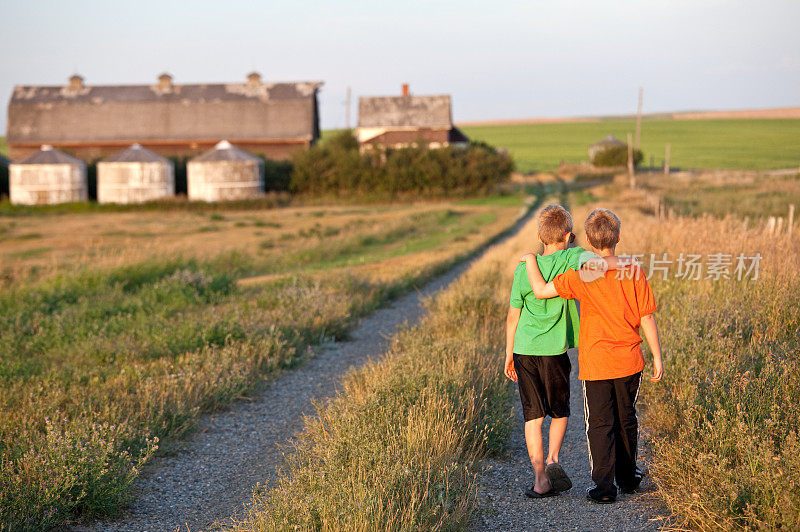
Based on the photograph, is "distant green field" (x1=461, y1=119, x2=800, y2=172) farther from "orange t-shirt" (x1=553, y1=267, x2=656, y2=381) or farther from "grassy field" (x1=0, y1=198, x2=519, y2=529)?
"orange t-shirt" (x1=553, y1=267, x2=656, y2=381)

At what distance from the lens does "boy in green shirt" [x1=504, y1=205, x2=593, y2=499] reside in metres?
4.45

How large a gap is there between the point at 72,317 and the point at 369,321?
427cm

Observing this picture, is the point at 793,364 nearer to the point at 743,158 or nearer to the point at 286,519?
the point at 286,519

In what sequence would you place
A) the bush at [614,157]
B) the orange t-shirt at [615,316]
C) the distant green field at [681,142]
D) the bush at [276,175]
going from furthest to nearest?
the bush at [614,157] → the bush at [276,175] → the distant green field at [681,142] → the orange t-shirt at [615,316]

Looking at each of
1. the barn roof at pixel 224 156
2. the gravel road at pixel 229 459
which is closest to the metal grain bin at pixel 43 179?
the barn roof at pixel 224 156

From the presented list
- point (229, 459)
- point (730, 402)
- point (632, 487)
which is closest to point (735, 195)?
point (730, 402)

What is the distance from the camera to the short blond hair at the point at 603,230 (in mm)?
4305

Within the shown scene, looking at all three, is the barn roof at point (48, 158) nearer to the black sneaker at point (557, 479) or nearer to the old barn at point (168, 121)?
the old barn at point (168, 121)

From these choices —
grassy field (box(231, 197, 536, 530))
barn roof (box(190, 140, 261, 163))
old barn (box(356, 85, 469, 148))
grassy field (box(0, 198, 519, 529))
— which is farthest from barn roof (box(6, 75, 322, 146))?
grassy field (box(231, 197, 536, 530))

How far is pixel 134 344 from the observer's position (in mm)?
8406

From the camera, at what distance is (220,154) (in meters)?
40.1

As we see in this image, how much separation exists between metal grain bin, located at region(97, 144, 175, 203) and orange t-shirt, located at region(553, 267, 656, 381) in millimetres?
37913

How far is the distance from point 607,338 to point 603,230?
64cm

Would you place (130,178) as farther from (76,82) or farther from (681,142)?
(681,142)
